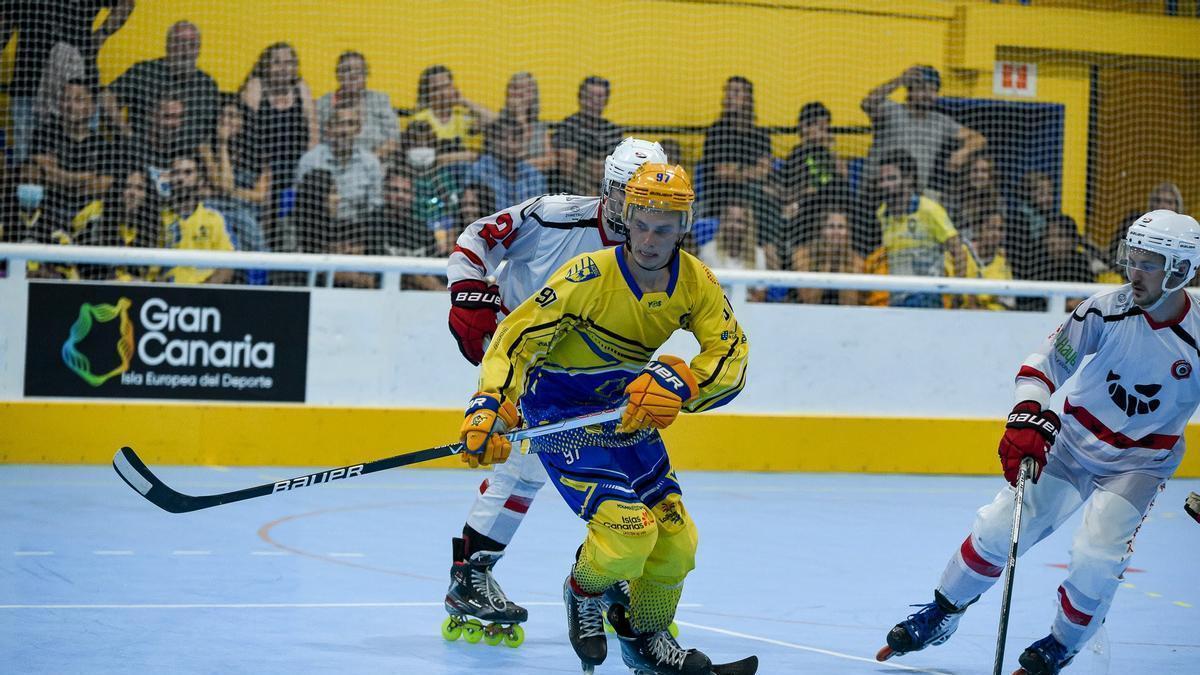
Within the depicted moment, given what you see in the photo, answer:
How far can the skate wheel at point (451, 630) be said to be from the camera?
4.92 m

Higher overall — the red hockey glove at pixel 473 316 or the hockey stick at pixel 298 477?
the red hockey glove at pixel 473 316

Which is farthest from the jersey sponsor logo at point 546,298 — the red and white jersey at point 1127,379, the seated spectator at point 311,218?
the seated spectator at point 311,218

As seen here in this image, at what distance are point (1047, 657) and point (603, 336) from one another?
5.84 feet

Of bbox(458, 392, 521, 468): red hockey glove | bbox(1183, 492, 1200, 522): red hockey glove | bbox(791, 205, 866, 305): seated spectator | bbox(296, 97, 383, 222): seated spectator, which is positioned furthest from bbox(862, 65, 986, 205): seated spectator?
bbox(458, 392, 521, 468): red hockey glove

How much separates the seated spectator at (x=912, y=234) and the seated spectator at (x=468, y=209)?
2785 millimetres

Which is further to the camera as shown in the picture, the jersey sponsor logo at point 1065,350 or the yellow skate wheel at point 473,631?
the yellow skate wheel at point 473,631

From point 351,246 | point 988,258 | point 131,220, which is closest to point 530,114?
point 351,246

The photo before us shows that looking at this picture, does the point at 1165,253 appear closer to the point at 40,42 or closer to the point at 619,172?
the point at 619,172

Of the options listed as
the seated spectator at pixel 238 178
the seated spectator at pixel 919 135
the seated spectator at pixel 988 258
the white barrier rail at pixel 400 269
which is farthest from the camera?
the seated spectator at pixel 919 135

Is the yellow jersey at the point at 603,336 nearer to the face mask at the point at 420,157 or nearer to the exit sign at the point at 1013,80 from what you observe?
the face mask at the point at 420,157

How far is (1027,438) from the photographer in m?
4.33

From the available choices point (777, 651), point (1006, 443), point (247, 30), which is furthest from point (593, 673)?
point (247, 30)

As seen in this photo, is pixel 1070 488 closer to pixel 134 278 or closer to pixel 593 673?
pixel 593 673

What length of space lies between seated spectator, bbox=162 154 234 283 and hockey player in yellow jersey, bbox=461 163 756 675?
5.12 m
